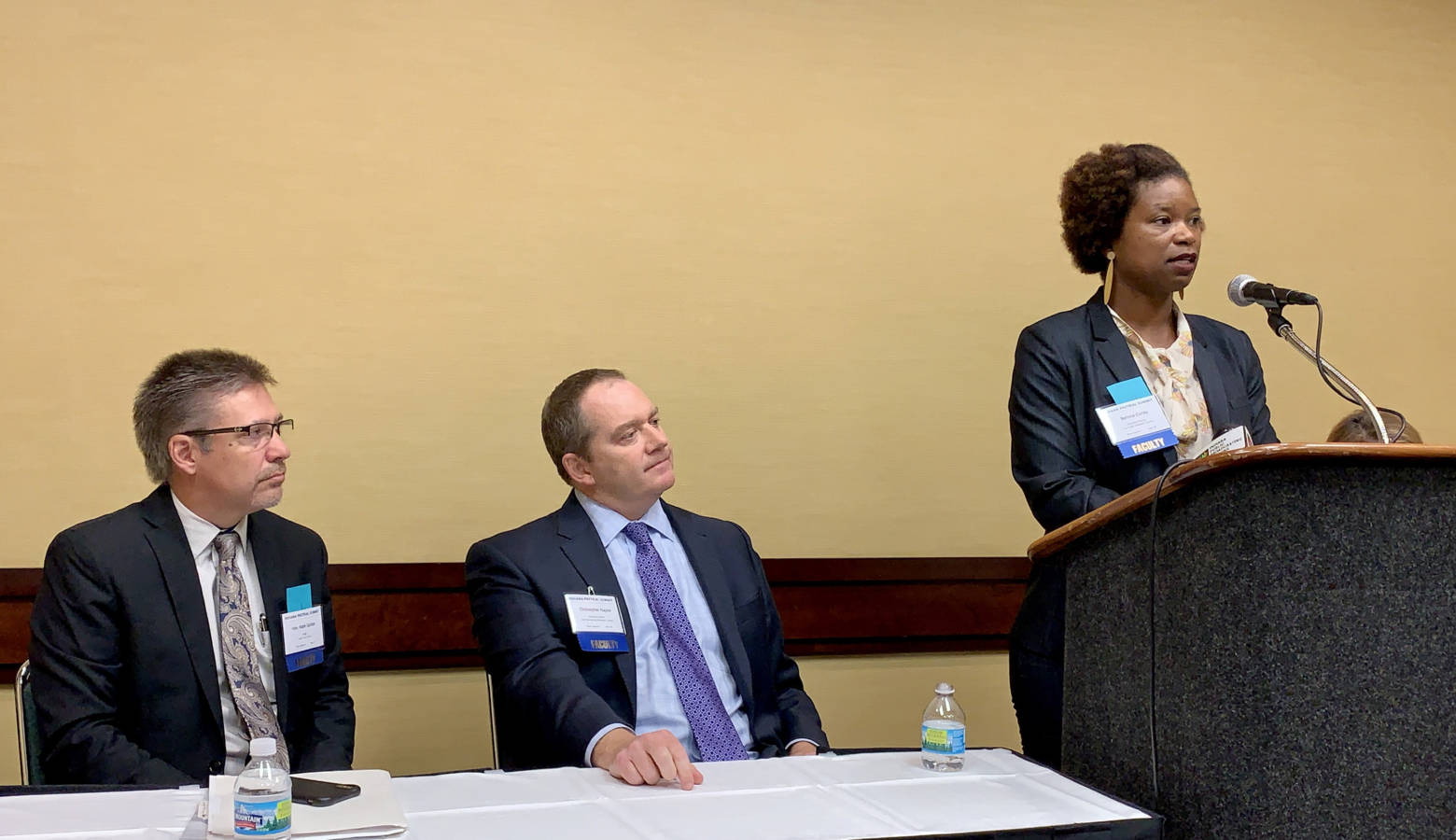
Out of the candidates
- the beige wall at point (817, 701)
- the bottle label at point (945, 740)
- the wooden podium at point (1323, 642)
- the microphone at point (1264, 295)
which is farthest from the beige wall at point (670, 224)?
the wooden podium at point (1323, 642)

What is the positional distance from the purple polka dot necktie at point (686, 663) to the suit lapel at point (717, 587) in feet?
0.23

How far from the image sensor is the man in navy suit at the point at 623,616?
102 inches

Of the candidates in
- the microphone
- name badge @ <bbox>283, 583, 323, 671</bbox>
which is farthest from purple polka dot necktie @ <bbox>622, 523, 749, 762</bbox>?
the microphone

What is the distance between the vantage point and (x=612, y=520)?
113 inches

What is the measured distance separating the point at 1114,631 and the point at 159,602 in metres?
1.79

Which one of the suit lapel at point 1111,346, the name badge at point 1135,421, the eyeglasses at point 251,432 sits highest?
the suit lapel at point 1111,346

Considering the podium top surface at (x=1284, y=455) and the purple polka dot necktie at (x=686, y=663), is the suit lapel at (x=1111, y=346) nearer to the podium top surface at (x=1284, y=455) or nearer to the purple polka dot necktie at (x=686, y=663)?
the podium top surface at (x=1284, y=455)

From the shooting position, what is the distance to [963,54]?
12.9 feet

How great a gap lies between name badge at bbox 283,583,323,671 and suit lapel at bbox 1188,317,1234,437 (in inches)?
77.0

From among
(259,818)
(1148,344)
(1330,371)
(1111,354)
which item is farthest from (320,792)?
(1148,344)

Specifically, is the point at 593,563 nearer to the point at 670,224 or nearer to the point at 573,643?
the point at 573,643

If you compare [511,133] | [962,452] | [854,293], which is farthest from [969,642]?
[511,133]

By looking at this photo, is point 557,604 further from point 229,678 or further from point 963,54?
point 963,54

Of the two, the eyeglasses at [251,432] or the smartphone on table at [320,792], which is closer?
the smartphone on table at [320,792]
